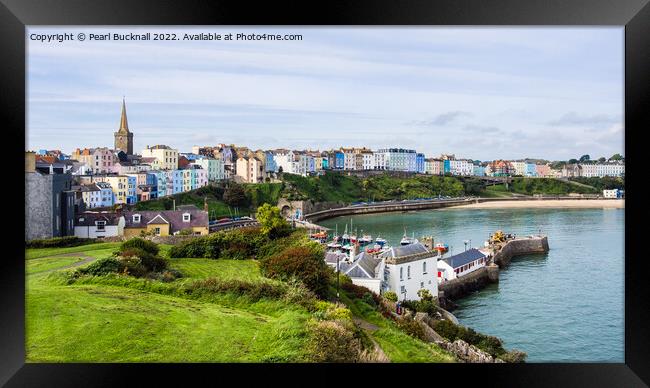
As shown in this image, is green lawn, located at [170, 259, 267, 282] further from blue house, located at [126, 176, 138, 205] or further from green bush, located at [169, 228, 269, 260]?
blue house, located at [126, 176, 138, 205]

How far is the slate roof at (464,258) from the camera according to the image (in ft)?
25.0

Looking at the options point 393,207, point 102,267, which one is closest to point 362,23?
point 102,267

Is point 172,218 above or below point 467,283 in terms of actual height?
above

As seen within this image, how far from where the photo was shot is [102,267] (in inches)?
187

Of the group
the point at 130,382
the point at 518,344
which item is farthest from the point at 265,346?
the point at 518,344

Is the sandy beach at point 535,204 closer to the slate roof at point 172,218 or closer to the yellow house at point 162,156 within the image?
the slate roof at point 172,218

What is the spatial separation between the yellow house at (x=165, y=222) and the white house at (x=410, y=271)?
1977 mm

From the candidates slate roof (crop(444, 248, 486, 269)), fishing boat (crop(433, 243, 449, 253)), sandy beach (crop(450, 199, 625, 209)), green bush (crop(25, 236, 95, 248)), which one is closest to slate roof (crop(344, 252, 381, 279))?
slate roof (crop(444, 248, 486, 269))

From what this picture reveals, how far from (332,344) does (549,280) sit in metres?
3.45

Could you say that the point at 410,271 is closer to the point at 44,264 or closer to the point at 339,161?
the point at 339,161

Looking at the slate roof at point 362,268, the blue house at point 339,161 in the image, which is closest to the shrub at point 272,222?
the slate roof at point 362,268

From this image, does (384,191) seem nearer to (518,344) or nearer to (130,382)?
(518,344)

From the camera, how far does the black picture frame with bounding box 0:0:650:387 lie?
155 inches

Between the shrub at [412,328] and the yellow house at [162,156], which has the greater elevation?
the yellow house at [162,156]
